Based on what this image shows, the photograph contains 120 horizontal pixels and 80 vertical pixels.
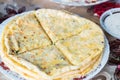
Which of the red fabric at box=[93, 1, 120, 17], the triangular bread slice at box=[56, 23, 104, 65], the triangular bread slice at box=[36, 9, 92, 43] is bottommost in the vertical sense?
the triangular bread slice at box=[56, 23, 104, 65]

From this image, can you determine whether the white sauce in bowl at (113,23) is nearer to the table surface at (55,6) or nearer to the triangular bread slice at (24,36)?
the table surface at (55,6)

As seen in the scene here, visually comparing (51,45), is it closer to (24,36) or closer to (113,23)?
(24,36)

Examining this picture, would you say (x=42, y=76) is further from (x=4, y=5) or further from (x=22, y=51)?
(x=4, y=5)

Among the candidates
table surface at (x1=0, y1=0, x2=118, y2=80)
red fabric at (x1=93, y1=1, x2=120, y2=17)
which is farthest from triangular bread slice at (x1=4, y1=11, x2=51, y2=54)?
red fabric at (x1=93, y1=1, x2=120, y2=17)

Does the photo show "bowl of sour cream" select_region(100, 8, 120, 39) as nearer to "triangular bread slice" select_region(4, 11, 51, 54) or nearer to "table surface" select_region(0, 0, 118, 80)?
"table surface" select_region(0, 0, 118, 80)

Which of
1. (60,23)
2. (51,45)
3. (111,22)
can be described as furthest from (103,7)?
(51,45)

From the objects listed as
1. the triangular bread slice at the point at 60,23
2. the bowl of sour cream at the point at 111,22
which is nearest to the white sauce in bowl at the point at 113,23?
the bowl of sour cream at the point at 111,22
